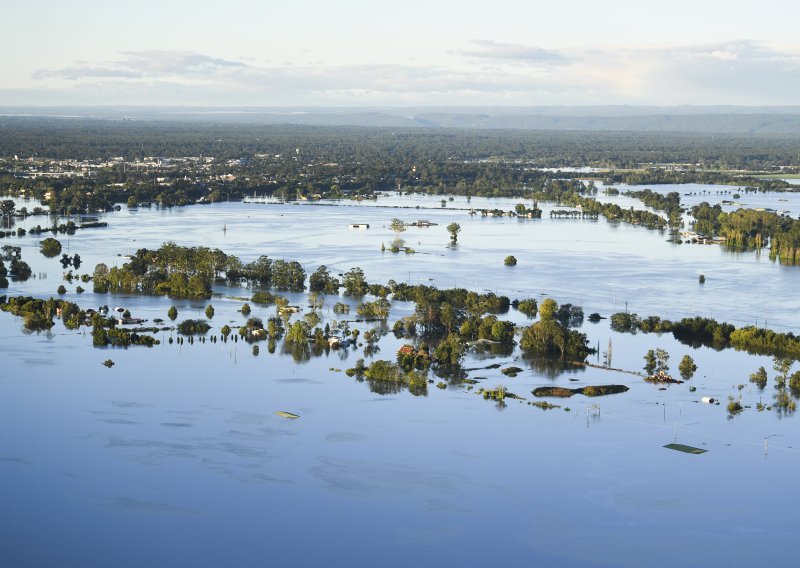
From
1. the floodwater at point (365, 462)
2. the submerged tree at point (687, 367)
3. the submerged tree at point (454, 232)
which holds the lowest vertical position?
the floodwater at point (365, 462)

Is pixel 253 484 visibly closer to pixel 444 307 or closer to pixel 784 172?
pixel 444 307

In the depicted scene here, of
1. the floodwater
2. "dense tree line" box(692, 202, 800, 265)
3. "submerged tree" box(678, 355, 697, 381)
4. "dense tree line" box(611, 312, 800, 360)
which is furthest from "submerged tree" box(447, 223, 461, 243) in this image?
"submerged tree" box(678, 355, 697, 381)

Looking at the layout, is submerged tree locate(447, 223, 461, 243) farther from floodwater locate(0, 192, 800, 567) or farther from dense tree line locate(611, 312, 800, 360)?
dense tree line locate(611, 312, 800, 360)

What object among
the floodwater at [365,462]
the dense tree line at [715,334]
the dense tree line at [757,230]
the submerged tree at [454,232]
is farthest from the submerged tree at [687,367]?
the submerged tree at [454,232]

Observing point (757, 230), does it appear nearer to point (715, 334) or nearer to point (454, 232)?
point (454, 232)

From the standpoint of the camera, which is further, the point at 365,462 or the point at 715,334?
the point at 715,334

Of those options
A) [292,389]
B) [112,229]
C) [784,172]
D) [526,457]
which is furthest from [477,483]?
[784,172]

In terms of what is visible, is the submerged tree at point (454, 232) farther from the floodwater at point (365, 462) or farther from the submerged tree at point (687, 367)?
the submerged tree at point (687, 367)

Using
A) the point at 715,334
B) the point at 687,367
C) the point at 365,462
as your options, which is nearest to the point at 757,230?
the point at 715,334

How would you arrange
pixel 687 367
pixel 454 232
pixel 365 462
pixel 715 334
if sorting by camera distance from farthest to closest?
1. pixel 454 232
2. pixel 715 334
3. pixel 687 367
4. pixel 365 462
